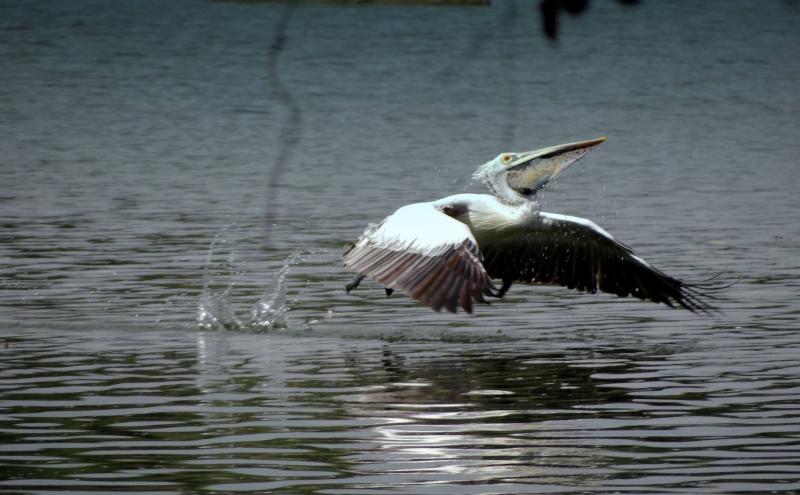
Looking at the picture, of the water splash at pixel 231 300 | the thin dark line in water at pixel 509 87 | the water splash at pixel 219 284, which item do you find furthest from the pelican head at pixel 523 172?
the water splash at pixel 219 284

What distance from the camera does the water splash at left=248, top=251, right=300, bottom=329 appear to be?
40.5 feet

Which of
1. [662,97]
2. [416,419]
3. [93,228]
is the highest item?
[416,419]

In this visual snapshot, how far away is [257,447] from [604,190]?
12543 mm

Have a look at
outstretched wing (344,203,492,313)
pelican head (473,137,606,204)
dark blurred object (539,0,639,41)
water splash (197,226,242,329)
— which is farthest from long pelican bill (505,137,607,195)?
dark blurred object (539,0,639,41)

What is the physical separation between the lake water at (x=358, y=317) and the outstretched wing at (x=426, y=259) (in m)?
0.50

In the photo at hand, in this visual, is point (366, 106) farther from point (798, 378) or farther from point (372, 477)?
point (372, 477)

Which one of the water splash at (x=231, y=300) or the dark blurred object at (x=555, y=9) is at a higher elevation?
the dark blurred object at (x=555, y=9)

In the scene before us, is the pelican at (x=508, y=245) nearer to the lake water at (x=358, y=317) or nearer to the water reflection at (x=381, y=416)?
the lake water at (x=358, y=317)

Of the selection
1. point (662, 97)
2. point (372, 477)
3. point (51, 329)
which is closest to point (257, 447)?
point (372, 477)

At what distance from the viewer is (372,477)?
7.97 m

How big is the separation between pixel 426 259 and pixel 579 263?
6.59 feet

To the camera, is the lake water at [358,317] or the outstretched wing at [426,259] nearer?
the lake water at [358,317]

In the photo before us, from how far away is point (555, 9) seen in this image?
5.17 m

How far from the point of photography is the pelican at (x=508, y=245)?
1009 centimetres
